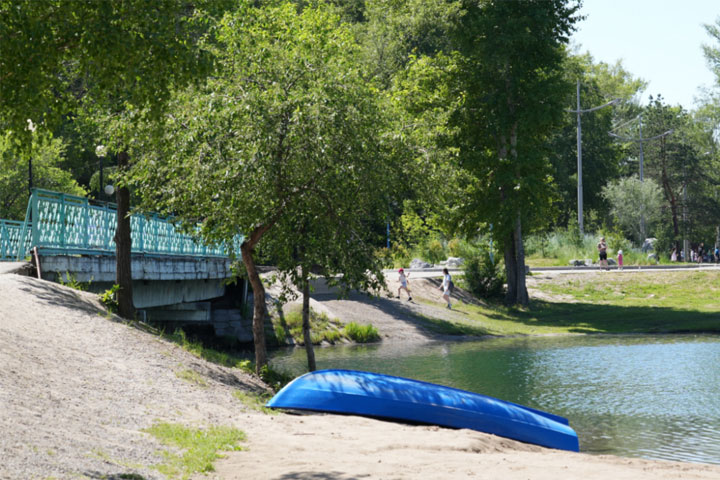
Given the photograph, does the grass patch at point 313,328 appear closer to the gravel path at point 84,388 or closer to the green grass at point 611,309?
the green grass at point 611,309

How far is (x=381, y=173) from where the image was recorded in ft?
48.9

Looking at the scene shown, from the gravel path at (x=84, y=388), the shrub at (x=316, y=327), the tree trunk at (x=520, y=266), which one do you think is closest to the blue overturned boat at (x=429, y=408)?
the gravel path at (x=84, y=388)

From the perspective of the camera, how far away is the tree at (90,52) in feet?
25.6

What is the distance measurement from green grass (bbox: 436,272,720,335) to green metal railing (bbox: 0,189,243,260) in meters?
13.7

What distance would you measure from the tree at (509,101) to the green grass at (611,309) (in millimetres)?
2622

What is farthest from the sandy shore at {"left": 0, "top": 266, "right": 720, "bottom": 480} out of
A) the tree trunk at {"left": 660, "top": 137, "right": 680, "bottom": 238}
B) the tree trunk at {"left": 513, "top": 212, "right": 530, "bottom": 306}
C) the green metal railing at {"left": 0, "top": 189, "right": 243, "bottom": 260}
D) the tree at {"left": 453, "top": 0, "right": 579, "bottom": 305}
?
the tree trunk at {"left": 660, "top": 137, "right": 680, "bottom": 238}

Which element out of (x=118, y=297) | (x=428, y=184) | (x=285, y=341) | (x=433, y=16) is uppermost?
(x=433, y=16)

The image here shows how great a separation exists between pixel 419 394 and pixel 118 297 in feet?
26.4

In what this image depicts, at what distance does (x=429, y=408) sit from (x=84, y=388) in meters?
5.32

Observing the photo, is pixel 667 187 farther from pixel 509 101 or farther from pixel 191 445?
pixel 191 445

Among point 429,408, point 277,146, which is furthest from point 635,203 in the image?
point 429,408

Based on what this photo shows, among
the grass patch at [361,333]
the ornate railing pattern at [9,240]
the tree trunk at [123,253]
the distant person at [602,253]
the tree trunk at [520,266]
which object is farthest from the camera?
the distant person at [602,253]

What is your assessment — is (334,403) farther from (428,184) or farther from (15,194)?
(15,194)

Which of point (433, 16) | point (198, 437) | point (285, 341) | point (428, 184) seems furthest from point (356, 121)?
point (433, 16)
